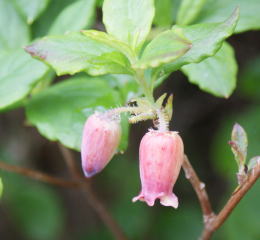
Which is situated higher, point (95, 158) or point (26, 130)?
point (95, 158)

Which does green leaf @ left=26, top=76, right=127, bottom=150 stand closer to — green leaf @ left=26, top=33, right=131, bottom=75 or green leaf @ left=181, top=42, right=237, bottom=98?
green leaf @ left=181, top=42, right=237, bottom=98

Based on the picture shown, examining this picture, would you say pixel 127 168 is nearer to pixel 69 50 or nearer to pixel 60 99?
pixel 60 99

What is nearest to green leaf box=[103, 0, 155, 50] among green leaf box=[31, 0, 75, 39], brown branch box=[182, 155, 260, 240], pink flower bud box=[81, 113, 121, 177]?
pink flower bud box=[81, 113, 121, 177]

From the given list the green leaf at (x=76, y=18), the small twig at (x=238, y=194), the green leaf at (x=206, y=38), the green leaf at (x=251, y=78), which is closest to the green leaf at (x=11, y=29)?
the green leaf at (x=76, y=18)

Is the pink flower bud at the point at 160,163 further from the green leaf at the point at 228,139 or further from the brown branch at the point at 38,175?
the green leaf at the point at 228,139

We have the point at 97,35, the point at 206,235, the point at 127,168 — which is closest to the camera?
the point at 97,35

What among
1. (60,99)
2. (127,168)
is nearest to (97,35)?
(60,99)
